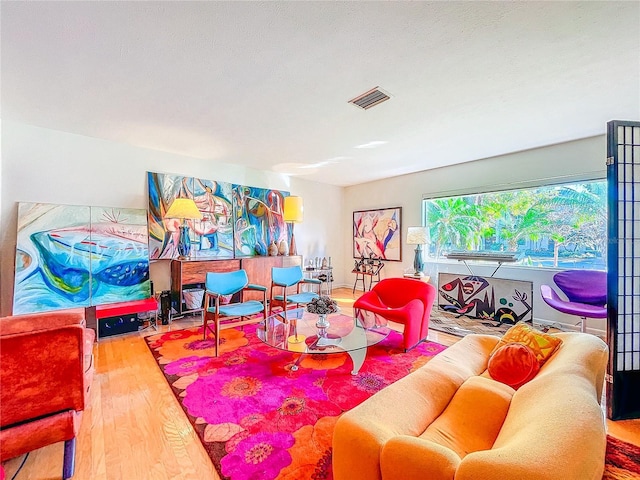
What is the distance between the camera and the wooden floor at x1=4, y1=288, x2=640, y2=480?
151 centimetres

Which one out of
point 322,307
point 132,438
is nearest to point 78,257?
point 132,438

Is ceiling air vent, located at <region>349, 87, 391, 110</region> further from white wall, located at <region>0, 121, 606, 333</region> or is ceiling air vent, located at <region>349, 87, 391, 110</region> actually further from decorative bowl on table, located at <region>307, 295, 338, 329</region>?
white wall, located at <region>0, 121, 606, 333</region>

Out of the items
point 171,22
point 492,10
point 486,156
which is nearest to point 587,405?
point 492,10

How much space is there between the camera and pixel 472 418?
1.34 m

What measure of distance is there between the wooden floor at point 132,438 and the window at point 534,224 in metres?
2.57

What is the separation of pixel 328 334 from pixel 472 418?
1499mm

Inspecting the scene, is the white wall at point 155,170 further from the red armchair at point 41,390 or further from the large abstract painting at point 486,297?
the red armchair at point 41,390

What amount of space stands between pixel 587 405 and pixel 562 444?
313mm

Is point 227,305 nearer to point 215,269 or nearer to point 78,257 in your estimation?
point 215,269

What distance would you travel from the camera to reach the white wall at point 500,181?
12.0 ft

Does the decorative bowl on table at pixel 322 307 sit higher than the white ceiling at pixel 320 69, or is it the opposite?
the white ceiling at pixel 320 69

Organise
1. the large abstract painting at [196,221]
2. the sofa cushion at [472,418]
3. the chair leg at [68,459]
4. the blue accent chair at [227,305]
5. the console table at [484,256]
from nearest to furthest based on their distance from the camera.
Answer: the sofa cushion at [472,418]
the chair leg at [68,459]
the blue accent chair at [227,305]
the large abstract painting at [196,221]
the console table at [484,256]

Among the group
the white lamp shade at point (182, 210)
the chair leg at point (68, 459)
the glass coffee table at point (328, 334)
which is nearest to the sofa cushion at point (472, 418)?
the glass coffee table at point (328, 334)

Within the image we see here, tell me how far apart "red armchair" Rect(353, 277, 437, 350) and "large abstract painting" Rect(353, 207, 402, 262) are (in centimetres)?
231
